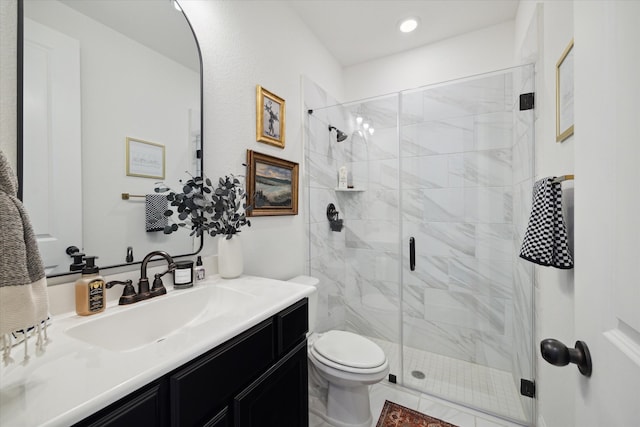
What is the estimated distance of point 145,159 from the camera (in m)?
1.08

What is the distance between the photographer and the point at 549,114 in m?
1.30

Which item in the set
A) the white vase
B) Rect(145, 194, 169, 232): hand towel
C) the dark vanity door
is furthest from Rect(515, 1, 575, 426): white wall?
Rect(145, 194, 169, 232): hand towel

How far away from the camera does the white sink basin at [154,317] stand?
0.81 metres

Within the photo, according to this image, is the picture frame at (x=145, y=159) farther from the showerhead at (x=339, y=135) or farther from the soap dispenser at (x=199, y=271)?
the showerhead at (x=339, y=135)

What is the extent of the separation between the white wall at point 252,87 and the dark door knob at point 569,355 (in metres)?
1.26

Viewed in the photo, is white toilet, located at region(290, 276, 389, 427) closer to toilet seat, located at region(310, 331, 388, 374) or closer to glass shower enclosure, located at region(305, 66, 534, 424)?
toilet seat, located at region(310, 331, 388, 374)

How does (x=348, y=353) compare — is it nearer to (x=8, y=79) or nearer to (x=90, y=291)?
(x=90, y=291)

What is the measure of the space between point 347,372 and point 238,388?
762 mm

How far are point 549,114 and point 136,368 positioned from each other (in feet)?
5.98

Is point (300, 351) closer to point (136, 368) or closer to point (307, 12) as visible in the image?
point (136, 368)

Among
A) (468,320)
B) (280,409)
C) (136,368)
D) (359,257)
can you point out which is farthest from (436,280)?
(136,368)

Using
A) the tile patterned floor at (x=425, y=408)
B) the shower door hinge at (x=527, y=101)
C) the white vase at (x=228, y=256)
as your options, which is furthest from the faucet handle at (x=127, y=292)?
the shower door hinge at (x=527, y=101)

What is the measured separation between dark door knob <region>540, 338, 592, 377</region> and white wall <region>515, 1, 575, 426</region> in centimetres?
73

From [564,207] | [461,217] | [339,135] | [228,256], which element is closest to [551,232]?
[564,207]
